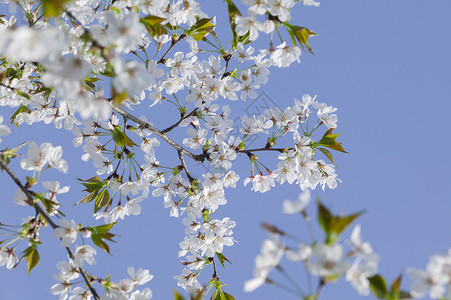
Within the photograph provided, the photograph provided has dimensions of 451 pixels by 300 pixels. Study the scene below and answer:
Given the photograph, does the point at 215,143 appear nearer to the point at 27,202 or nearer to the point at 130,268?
the point at 130,268

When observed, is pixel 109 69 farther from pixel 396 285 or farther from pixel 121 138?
pixel 396 285

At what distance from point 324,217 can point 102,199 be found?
2.09 metres

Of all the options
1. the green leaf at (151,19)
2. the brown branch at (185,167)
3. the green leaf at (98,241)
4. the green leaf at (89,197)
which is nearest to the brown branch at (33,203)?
the green leaf at (98,241)

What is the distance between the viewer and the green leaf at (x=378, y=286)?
1501 mm

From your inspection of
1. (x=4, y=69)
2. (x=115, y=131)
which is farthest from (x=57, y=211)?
(x=4, y=69)

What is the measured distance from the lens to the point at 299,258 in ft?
4.32

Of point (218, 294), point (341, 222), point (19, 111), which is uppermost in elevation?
point (19, 111)

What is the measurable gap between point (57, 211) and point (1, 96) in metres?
1.26

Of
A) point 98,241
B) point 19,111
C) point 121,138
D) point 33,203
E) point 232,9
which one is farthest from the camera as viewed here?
point 19,111

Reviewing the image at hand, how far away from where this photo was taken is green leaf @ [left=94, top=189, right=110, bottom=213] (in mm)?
2967

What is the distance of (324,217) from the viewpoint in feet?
4.34

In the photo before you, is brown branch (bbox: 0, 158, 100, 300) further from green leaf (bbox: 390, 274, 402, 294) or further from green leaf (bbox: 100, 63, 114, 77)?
green leaf (bbox: 390, 274, 402, 294)

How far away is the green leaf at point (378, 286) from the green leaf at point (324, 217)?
366mm

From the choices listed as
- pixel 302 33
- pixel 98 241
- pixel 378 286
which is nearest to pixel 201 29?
pixel 302 33
